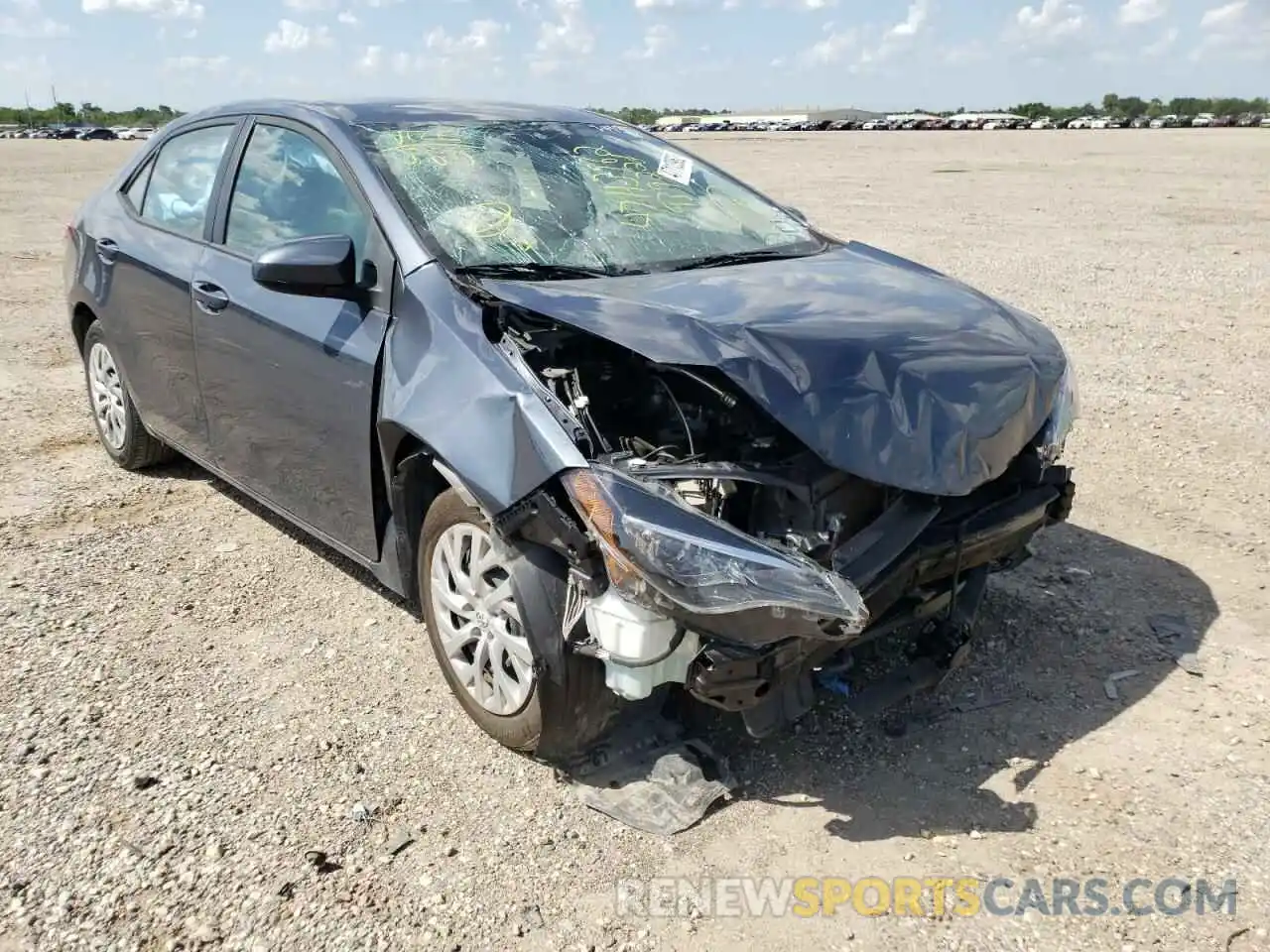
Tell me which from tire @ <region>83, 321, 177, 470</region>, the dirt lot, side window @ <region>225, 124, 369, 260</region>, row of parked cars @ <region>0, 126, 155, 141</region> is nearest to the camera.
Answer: the dirt lot

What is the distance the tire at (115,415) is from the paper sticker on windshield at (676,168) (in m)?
2.81

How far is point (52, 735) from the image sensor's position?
3.27 m

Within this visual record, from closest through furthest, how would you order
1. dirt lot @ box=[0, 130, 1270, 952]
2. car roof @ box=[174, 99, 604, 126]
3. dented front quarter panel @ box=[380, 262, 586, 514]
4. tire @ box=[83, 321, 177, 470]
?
dirt lot @ box=[0, 130, 1270, 952] < dented front quarter panel @ box=[380, 262, 586, 514] < car roof @ box=[174, 99, 604, 126] < tire @ box=[83, 321, 177, 470]

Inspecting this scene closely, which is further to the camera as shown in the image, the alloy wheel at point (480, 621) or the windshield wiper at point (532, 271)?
the windshield wiper at point (532, 271)

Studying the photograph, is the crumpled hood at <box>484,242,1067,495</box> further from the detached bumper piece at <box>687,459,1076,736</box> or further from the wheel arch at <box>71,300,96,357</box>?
the wheel arch at <box>71,300,96,357</box>

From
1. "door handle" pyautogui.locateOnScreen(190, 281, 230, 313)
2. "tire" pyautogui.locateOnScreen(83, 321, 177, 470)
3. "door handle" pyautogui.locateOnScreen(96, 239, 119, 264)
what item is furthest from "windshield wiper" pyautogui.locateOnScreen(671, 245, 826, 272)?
"tire" pyautogui.locateOnScreen(83, 321, 177, 470)

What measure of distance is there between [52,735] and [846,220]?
13.9m

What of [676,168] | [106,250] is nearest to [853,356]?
[676,168]

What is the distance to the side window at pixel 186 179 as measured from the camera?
4.39 metres

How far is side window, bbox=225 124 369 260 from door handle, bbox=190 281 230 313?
18 cm

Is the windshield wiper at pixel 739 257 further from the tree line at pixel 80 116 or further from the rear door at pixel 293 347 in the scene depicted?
the tree line at pixel 80 116


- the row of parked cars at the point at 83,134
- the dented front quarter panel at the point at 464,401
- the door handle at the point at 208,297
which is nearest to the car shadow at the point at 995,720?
the dented front quarter panel at the point at 464,401

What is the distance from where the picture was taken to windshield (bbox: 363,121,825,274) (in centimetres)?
346

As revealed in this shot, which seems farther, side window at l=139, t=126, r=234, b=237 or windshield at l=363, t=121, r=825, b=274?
side window at l=139, t=126, r=234, b=237
